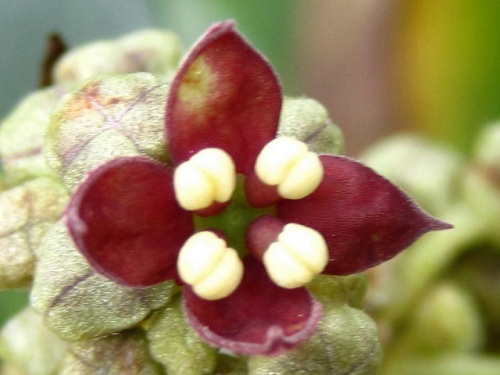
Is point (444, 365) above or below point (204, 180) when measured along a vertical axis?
below

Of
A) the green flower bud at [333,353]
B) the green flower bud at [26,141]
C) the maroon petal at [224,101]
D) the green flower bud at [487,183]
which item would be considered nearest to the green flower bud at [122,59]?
the green flower bud at [26,141]

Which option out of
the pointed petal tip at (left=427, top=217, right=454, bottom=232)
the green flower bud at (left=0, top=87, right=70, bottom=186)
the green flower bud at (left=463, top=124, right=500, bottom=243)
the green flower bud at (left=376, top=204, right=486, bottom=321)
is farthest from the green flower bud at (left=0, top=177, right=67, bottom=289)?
the green flower bud at (left=463, top=124, right=500, bottom=243)

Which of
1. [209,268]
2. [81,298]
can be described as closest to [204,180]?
[209,268]

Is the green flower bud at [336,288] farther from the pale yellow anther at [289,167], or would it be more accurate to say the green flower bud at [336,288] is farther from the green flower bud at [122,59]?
the green flower bud at [122,59]

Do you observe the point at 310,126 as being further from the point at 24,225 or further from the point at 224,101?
the point at 24,225

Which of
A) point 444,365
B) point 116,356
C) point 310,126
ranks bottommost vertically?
point 444,365

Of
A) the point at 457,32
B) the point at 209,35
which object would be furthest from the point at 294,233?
the point at 457,32

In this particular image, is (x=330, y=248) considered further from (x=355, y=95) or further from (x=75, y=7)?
(x=355, y=95)
